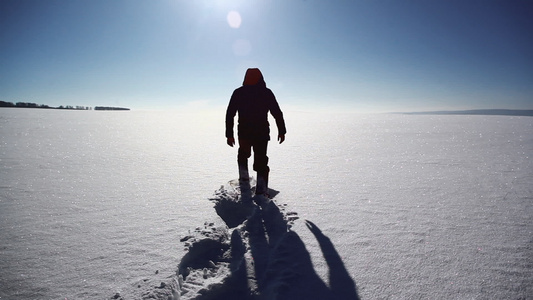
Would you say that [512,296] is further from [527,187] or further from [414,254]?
[527,187]

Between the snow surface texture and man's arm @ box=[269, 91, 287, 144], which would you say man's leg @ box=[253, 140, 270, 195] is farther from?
the snow surface texture

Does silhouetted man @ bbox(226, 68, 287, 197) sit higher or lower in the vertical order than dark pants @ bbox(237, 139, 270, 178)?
higher

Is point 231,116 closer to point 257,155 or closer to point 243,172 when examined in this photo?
point 257,155

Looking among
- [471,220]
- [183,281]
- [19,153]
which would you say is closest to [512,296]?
[471,220]

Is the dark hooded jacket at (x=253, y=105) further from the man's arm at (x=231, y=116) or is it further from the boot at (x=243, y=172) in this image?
the boot at (x=243, y=172)

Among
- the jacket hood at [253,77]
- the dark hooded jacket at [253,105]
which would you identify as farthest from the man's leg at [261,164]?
the jacket hood at [253,77]

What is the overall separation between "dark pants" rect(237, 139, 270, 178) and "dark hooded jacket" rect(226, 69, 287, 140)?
7cm

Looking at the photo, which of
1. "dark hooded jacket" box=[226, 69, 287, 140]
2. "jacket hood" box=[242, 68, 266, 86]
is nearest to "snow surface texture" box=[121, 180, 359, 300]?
"dark hooded jacket" box=[226, 69, 287, 140]

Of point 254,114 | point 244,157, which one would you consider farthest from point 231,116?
point 244,157

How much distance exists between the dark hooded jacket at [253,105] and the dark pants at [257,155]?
0.22 ft

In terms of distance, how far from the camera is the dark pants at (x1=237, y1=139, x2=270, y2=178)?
118 inches

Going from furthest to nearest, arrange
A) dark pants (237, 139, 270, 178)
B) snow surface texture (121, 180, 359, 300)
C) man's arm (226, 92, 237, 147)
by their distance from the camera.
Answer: man's arm (226, 92, 237, 147), dark pants (237, 139, 270, 178), snow surface texture (121, 180, 359, 300)

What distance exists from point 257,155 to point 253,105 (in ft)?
2.12

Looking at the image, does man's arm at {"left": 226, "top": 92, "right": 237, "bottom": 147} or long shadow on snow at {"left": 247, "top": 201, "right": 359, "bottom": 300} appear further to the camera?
man's arm at {"left": 226, "top": 92, "right": 237, "bottom": 147}
